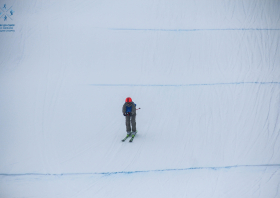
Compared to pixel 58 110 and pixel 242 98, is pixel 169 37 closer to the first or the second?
pixel 242 98

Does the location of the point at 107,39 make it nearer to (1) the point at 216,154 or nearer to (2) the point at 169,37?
(2) the point at 169,37

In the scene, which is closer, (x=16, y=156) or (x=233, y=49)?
(x=16, y=156)

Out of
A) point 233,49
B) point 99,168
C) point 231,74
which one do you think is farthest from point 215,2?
point 99,168

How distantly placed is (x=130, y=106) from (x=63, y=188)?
2.70 meters

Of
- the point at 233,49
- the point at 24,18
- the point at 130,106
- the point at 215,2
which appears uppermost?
the point at 215,2

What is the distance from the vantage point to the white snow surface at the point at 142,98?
5.62 m

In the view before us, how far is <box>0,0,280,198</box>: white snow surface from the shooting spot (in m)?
5.62

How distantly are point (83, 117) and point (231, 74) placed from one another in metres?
6.57

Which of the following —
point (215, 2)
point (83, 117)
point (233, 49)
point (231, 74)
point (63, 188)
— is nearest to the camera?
point (63, 188)

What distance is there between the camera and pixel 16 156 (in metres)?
6.46

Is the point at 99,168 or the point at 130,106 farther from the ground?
the point at 130,106

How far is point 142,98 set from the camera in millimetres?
9422

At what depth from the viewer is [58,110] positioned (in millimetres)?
8680

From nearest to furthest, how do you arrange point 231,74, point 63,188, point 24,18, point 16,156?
point 63,188, point 16,156, point 231,74, point 24,18
